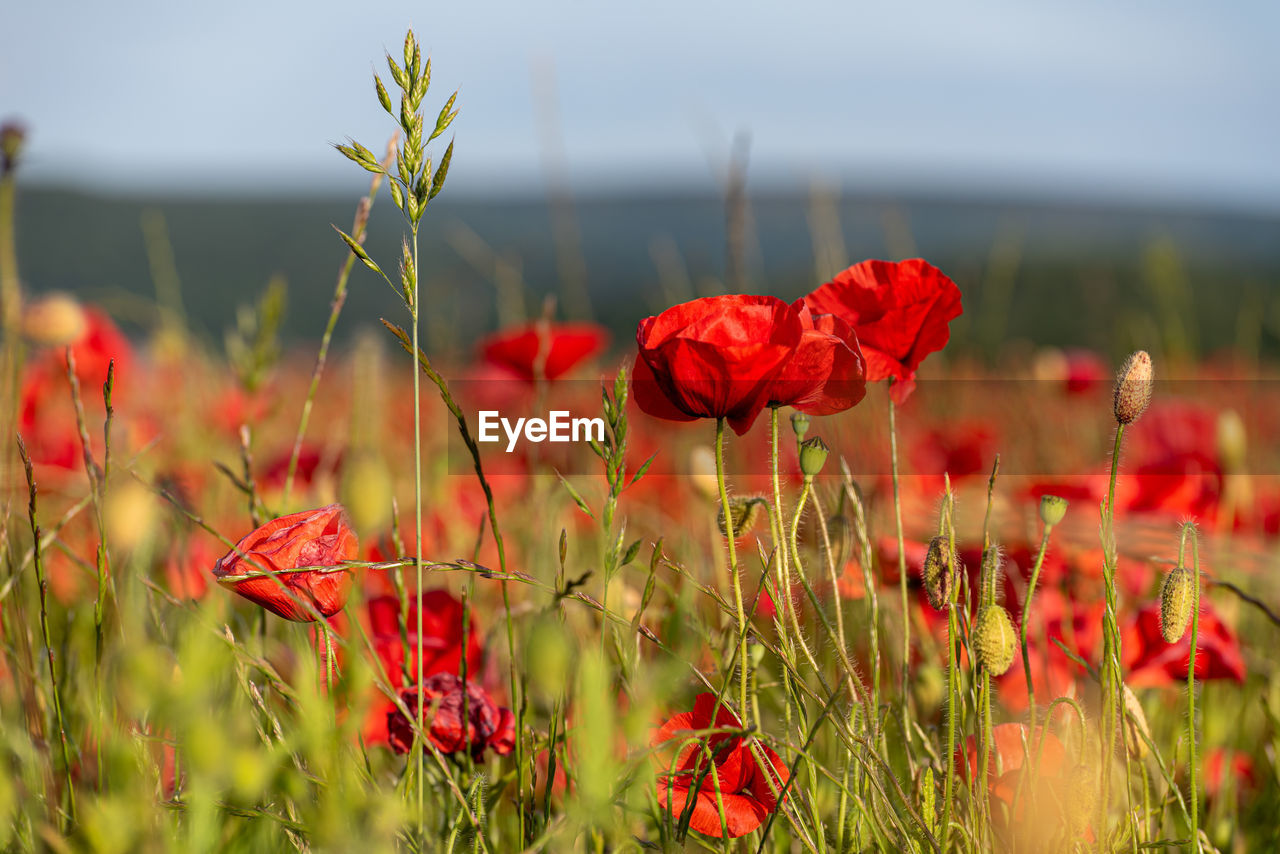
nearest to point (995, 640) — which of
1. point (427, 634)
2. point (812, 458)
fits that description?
point (812, 458)

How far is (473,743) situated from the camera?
2.59 feet

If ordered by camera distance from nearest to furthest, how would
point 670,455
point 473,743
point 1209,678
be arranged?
1. point 473,743
2. point 1209,678
3. point 670,455

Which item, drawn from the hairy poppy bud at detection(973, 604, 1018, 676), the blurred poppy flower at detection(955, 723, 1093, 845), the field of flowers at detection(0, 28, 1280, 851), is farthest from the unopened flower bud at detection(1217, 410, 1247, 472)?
the hairy poppy bud at detection(973, 604, 1018, 676)

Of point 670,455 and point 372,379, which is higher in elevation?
point 372,379

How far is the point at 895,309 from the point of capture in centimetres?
71

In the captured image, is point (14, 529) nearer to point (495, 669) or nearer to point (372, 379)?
point (495, 669)

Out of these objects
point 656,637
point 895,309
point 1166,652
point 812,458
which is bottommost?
point 1166,652

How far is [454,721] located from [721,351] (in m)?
0.38

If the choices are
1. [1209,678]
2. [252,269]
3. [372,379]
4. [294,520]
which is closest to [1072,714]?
[1209,678]

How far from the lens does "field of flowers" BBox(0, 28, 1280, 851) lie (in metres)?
0.58

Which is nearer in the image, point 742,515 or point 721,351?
point 721,351

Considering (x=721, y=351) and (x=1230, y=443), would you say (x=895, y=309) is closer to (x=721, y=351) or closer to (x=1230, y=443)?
(x=721, y=351)

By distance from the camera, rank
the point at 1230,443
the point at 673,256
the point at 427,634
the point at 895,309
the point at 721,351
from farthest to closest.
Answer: the point at 673,256 < the point at 1230,443 < the point at 427,634 < the point at 895,309 < the point at 721,351

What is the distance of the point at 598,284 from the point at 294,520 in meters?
24.5
